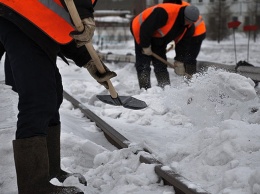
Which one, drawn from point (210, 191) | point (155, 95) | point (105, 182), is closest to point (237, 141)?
point (210, 191)

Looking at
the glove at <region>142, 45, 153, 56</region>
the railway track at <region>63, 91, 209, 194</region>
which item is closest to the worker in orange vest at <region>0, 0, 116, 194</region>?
the railway track at <region>63, 91, 209, 194</region>

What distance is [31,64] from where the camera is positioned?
234cm

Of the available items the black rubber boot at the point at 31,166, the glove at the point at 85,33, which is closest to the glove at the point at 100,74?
the glove at the point at 85,33

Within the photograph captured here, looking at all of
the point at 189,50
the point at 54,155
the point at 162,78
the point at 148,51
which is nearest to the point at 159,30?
the point at 148,51

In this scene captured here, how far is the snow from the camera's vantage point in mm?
2639

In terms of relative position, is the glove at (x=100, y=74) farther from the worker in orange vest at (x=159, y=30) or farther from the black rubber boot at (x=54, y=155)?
the worker in orange vest at (x=159, y=30)

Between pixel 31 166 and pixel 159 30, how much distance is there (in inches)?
190

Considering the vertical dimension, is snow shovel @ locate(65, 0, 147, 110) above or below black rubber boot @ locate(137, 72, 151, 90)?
above

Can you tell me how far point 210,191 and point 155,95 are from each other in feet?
11.5

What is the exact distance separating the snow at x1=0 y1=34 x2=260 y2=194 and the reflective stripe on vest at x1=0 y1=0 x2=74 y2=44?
3.09 ft

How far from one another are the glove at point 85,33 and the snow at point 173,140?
2.89 feet

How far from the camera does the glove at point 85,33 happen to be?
2449mm

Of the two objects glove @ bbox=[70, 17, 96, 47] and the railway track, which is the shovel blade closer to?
the railway track

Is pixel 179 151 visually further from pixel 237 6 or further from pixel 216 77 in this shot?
pixel 237 6
